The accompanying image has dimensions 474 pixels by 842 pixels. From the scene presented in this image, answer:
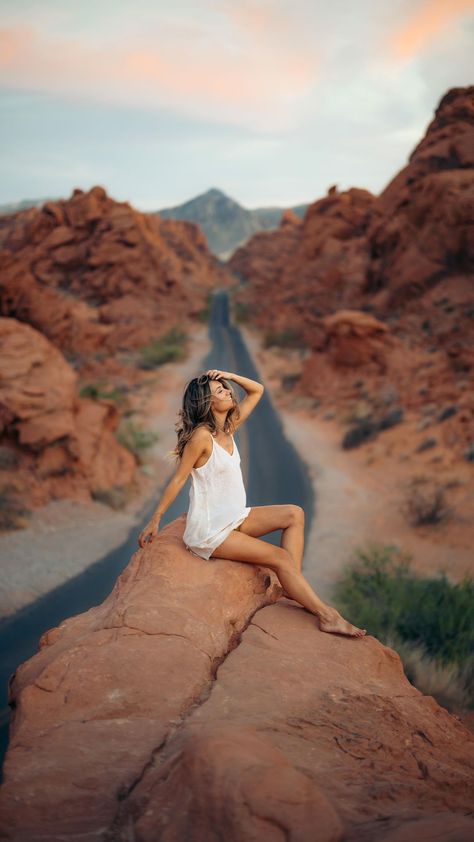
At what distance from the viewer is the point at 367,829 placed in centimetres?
227

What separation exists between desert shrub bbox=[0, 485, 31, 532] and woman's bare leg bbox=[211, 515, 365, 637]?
7.55m

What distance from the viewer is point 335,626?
422 centimetres

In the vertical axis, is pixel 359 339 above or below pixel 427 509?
above

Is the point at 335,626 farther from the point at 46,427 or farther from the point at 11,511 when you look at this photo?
the point at 46,427

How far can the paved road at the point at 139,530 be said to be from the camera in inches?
305

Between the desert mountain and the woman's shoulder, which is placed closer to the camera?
the woman's shoulder

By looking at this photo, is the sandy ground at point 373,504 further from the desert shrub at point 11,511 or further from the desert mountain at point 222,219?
the desert mountain at point 222,219

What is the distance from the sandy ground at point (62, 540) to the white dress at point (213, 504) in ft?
17.1

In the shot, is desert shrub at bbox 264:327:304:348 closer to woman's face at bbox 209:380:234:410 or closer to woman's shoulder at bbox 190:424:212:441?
woman's face at bbox 209:380:234:410

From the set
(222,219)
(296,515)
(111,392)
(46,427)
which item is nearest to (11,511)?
(46,427)

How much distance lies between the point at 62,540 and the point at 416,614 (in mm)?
6357

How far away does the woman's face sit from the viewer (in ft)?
15.6

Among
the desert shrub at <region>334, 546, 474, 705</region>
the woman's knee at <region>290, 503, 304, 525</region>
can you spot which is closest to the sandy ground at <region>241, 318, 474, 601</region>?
the desert shrub at <region>334, 546, 474, 705</region>

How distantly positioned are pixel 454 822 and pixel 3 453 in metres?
11.4
